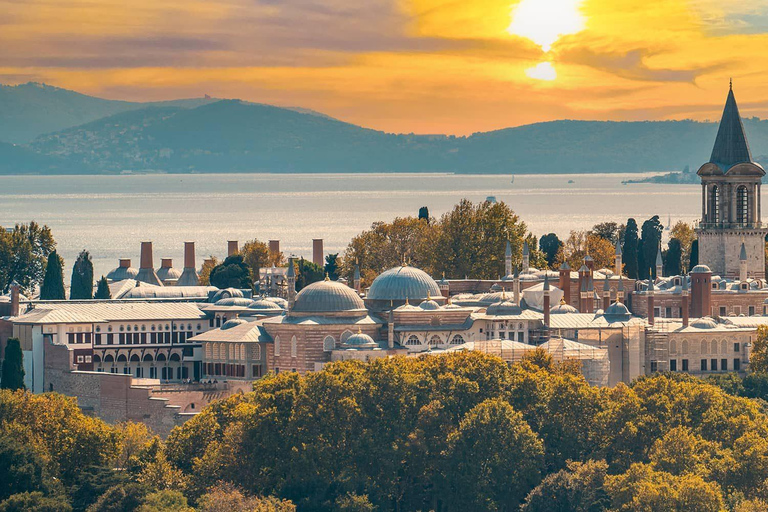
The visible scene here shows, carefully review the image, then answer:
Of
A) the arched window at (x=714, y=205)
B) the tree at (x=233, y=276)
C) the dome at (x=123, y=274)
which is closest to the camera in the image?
the arched window at (x=714, y=205)

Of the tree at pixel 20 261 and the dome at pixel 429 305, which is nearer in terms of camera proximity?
the dome at pixel 429 305

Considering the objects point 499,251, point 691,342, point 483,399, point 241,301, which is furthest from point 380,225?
point 483,399

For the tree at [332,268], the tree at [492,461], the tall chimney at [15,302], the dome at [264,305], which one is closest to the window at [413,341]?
the dome at [264,305]

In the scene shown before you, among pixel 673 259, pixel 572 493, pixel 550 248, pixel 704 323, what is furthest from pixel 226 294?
pixel 572 493

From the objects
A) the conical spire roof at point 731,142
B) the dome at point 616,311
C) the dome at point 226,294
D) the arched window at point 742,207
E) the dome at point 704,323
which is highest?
the conical spire roof at point 731,142

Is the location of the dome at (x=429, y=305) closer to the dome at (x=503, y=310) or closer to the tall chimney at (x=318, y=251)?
the dome at (x=503, y=310)

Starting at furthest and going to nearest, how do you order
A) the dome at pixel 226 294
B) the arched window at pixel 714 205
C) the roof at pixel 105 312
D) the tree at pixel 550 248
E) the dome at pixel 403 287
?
1. the tree at pixel 550 248
2. the arched window at pixel 714 205
3. the dome at pixel 226 294
4. the roof at pixel 105 312
5. the dome at pixel 403 287
